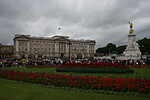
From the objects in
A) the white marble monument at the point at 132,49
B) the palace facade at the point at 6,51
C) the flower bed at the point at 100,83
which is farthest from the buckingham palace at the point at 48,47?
the flower bed at the point at 100,83

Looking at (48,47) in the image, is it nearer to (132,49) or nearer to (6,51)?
(6,51)

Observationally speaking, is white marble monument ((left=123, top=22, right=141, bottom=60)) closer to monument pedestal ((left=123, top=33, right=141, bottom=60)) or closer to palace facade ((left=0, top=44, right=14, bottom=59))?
monument pedestal ((left=123, top=33, right=141, bottom=60))

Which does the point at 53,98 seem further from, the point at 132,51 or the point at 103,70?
the point at 132,51

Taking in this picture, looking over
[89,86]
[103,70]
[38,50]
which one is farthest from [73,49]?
[89,86]

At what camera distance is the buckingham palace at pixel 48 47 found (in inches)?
3433

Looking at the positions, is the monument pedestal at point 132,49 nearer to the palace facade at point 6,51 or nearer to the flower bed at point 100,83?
the flower bed at point 100,83

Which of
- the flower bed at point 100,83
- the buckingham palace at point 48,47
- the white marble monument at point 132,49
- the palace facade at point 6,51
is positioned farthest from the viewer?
the palace facade at point 6,51

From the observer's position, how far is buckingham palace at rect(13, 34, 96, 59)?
8719 cm

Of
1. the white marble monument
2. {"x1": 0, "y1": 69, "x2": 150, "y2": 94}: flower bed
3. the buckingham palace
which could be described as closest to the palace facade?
the buckingham palace

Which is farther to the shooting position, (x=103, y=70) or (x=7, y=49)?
(x=7, y=49)

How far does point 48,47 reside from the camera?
319 ft

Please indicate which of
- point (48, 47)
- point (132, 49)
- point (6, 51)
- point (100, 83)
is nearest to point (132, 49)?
point (132, 49)

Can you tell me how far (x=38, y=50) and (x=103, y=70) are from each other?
81552 millimetres

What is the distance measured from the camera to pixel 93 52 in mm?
114188
